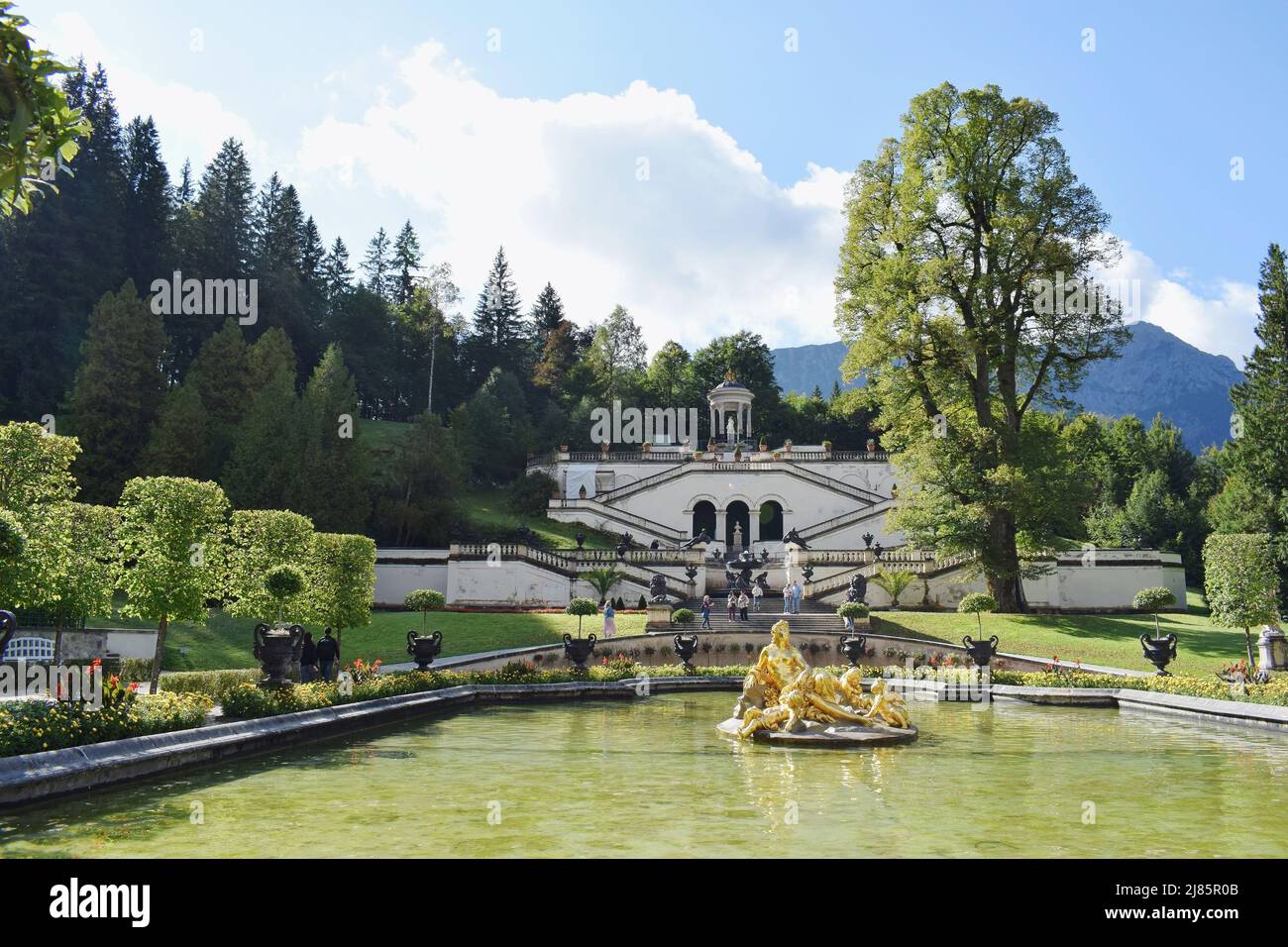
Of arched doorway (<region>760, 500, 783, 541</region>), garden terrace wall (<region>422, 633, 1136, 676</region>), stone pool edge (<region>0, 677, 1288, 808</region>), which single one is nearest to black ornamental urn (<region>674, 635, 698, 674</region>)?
garden terrace wall (<region>422, 633, 1136, 676</region>)

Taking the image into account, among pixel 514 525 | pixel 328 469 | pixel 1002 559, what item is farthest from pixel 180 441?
pixel 1002 559

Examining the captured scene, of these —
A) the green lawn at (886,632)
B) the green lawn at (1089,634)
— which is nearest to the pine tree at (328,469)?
the green lawn at (886,632)

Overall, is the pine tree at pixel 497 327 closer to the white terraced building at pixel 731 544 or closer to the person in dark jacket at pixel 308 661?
the white terraced building at pixel 731 544

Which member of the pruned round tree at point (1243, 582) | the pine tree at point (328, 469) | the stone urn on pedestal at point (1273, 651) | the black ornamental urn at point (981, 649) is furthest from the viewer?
the pine tree at point (328, 469)

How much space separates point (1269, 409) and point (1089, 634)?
23339mm

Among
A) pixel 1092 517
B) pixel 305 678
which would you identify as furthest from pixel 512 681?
pixel 1092 517

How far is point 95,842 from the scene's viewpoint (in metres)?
7.96

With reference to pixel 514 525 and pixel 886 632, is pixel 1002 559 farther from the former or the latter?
pixel 514 525

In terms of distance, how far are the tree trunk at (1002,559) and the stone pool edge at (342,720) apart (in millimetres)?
10275

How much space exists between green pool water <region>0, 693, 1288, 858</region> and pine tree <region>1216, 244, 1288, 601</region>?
35976mm

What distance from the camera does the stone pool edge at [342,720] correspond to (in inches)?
387

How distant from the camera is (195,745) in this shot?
471 inches

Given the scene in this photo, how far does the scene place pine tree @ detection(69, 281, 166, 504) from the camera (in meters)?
40.4

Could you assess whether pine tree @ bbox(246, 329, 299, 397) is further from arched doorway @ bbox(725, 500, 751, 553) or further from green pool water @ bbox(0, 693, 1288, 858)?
green pool water @ bbox(0, 693, 1288, 858)
